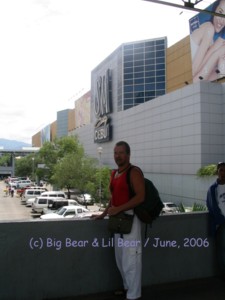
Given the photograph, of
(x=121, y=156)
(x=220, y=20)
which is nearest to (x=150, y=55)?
(x=220, y=20)

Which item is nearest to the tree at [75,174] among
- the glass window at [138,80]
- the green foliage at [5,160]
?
the glass window at [138,80]

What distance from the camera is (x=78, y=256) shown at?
4.24 meters

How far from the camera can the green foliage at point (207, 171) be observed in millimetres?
29609

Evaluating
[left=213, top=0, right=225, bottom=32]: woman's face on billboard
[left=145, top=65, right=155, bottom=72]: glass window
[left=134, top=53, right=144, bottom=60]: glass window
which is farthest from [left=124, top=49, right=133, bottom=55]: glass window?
[left=213, top=0, right=225, bottom=32]: woman's face on billboard

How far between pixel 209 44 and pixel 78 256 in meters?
38.6

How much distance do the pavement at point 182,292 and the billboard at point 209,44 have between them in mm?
35615

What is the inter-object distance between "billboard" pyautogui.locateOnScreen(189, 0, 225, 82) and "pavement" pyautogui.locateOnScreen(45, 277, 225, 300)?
35.6 meters

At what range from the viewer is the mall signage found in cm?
5684

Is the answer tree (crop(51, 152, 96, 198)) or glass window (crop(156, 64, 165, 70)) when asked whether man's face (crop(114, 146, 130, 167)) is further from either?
glass window (crop(156, 64, 165, 70))

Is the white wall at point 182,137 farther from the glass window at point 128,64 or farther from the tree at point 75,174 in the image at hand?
the glass window at point 128,64

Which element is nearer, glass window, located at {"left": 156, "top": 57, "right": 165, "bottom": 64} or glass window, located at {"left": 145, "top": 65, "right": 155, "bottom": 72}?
glass window, located at {"left": 156, "top": 57, "right": 165, "bottom": 64}

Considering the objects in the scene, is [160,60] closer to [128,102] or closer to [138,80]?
[138,80]

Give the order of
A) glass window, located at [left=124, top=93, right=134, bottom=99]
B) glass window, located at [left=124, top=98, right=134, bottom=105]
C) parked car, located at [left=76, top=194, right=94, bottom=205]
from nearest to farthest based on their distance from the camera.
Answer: parked car, located at [left=76, top=194, right=94, bottom=205] → glass window, located at [left=124, top=98, right=134, bottom=105] → glass window, located at [left=124, top=93, right=134, bottom=99]

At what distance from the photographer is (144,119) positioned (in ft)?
146
